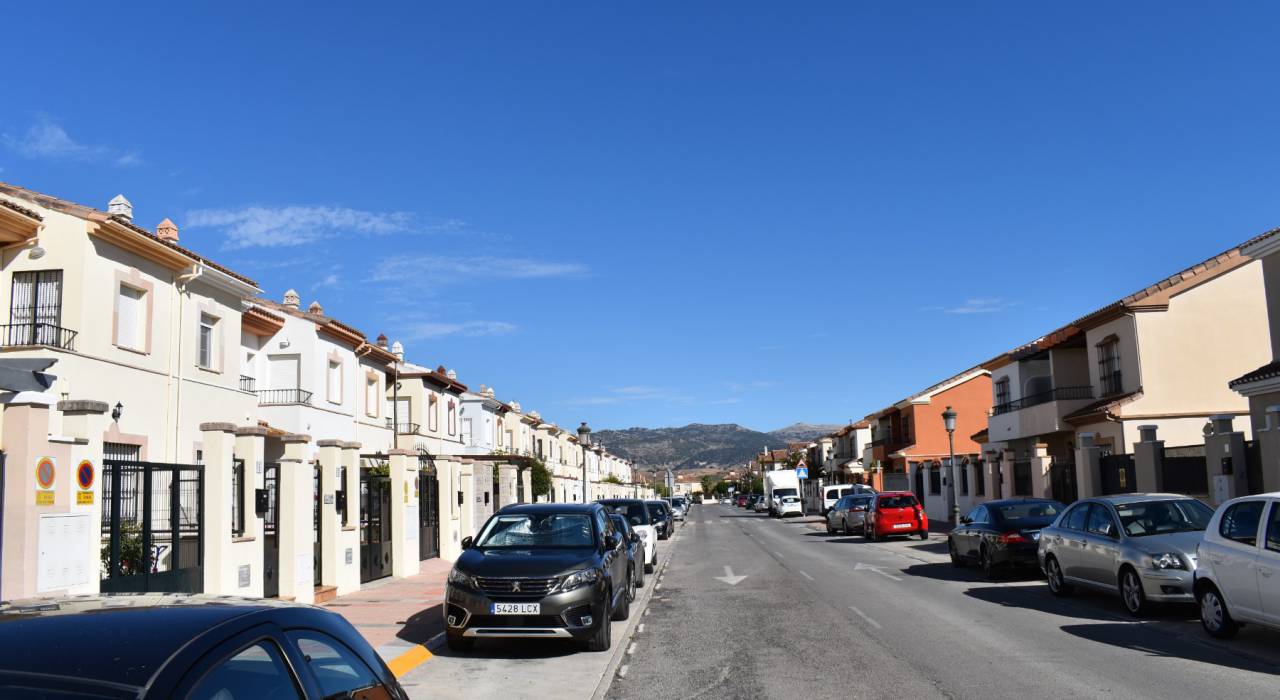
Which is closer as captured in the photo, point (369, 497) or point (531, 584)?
point (531, 584)

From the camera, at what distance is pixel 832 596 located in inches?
659

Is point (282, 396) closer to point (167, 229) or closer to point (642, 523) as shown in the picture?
point (167, 229)

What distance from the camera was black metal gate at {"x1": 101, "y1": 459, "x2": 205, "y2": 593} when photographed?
35.4 feet

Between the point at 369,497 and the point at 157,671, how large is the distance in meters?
16.7

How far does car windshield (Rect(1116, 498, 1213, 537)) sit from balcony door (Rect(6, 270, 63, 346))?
64.7ft

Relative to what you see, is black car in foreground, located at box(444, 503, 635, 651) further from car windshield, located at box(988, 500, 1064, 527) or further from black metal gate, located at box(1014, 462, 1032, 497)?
black metal gate, located at box(1014, 462, 1032, 497)

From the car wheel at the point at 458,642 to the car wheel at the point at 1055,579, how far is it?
9433mm

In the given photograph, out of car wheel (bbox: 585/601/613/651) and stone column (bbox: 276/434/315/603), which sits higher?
stone column (bbox: 276/434/315/603)

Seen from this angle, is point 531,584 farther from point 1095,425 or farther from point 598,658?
point 1095,425

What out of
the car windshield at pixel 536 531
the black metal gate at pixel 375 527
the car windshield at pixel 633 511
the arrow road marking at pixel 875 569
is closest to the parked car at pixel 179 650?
the car windshield at pixel 536 531

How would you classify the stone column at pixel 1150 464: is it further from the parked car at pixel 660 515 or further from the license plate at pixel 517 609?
the license plate at pixel 517 609

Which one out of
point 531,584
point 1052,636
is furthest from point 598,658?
point 1052,636

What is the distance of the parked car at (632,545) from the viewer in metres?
16.1

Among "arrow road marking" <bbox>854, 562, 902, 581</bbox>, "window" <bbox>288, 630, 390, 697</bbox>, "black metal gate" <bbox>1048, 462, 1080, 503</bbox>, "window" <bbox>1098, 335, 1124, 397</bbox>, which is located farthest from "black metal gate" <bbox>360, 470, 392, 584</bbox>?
"window" <bbox>1098, 335, 1124, 397</bbox>
